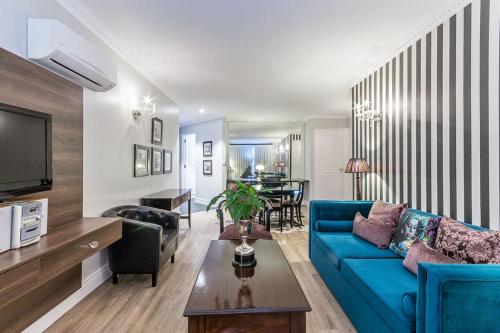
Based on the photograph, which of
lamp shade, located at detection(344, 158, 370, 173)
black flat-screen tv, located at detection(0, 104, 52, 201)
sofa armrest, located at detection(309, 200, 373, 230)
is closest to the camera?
black flat-screen tv, located at detection(0, 104, 52, 201)

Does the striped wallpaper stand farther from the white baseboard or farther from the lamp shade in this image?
the white baseboard

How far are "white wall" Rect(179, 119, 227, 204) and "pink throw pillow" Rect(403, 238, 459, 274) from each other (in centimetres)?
598

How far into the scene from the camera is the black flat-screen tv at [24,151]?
5.04 ft

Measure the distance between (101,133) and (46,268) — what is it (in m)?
1.72

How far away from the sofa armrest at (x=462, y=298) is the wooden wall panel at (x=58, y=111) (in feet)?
8.56

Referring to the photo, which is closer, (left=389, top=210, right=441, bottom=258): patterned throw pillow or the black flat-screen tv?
the black flat-screen tv

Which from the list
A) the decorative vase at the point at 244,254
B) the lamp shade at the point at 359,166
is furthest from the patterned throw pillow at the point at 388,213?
the decorative vase at the point at 244,254

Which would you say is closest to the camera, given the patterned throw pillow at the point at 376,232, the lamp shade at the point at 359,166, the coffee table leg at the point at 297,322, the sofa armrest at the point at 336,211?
the coffee table leg at the point at 297,322

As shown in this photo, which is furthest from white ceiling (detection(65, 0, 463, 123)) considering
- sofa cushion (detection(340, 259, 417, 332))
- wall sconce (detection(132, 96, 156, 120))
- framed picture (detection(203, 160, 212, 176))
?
framed picture (detection(203, 160, 212, 176))

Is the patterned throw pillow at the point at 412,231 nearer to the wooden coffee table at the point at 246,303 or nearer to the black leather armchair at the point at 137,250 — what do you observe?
the wooden coffee table at the point at 246,303

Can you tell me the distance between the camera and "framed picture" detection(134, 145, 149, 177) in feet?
12.0

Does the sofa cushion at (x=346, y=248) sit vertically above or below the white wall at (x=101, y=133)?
below

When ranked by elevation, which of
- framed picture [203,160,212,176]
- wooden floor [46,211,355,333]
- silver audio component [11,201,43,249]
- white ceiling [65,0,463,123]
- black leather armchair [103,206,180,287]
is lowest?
Answer: wooden floor [46,211,355,333]

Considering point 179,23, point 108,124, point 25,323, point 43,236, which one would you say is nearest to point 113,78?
point 108,124
